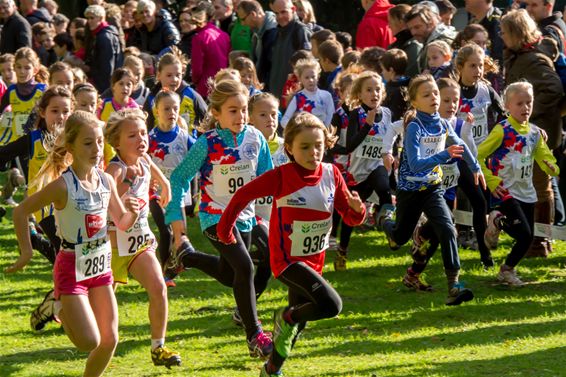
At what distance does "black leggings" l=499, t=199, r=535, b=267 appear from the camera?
10227 millimetres

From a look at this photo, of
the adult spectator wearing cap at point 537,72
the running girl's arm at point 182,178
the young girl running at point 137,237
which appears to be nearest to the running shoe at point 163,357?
the young girl running at point 137,237

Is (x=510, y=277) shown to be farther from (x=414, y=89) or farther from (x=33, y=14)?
(x=33, y=14)

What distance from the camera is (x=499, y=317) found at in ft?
31.0

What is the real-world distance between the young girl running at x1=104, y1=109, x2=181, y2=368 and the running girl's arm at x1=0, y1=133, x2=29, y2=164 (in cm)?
235

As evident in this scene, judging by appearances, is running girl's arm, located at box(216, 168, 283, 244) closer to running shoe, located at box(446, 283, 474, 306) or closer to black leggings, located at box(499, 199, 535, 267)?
running shoe, located at box(446, 283, 474, 306)

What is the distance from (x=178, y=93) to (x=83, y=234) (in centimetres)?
591

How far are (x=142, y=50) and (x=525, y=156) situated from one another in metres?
8.49

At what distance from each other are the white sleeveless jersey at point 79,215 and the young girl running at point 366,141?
465 cm

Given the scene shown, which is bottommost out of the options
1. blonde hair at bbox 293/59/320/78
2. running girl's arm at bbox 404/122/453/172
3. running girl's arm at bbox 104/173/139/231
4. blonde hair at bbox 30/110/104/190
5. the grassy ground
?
the grassy ground

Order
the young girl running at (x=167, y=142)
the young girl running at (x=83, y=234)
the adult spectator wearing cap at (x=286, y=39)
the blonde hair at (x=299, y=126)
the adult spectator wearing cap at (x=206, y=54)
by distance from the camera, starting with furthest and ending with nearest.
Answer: the adult spectator wearing cap at (x=206, y=54), the adult spectator wearing cap at (x=286, y=39), the young girl running at (x=167, y=142), the blonde hair at (x=299, y=126), the young girl running at (x=83, y=234)

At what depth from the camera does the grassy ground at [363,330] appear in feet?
26.2

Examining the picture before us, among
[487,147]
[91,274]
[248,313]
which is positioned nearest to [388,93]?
[487,147]

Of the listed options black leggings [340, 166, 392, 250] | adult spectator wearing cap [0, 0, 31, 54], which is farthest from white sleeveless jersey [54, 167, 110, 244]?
adult spectator wearing cap [0, 0, 31, 54]

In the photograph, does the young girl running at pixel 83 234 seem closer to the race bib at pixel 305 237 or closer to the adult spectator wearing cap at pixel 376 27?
the race bib at pixel 305 237
